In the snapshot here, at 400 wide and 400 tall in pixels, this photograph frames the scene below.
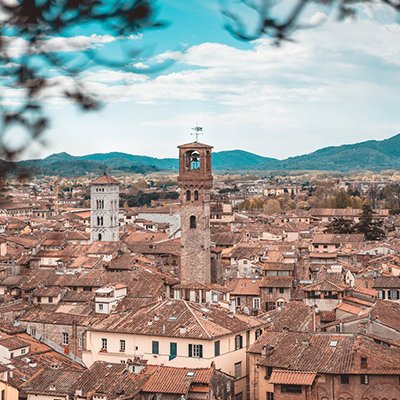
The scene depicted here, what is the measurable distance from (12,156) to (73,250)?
58991mm

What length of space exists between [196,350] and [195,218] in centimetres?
1878

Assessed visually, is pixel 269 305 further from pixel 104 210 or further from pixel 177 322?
pixel 104 210

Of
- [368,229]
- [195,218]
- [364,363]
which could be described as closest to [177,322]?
[364,363]

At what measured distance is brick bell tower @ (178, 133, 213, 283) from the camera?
153 feet

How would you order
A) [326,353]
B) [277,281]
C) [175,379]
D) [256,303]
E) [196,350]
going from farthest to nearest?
[277,281] → [256,303] → [196,350] → [326,353] → [175,379]

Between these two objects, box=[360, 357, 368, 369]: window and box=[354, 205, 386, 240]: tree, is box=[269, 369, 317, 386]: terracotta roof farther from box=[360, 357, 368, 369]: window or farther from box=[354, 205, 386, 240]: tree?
box=[354, 205, 386, 240]: tree

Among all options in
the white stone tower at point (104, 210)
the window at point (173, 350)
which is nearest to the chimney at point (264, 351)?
the window at point (173, 350)

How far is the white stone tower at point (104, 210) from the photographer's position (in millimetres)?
75438

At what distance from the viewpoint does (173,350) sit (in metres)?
29.2

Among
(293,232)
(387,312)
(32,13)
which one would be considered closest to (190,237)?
(387,312)

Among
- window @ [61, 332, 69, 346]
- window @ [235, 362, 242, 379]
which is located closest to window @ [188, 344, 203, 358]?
window @ [235, 362, 242, 379]

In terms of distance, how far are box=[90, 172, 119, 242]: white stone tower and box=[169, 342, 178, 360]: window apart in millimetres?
45461

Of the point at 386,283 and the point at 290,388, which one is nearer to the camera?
the point at 290,388

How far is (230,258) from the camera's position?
2254 inches
